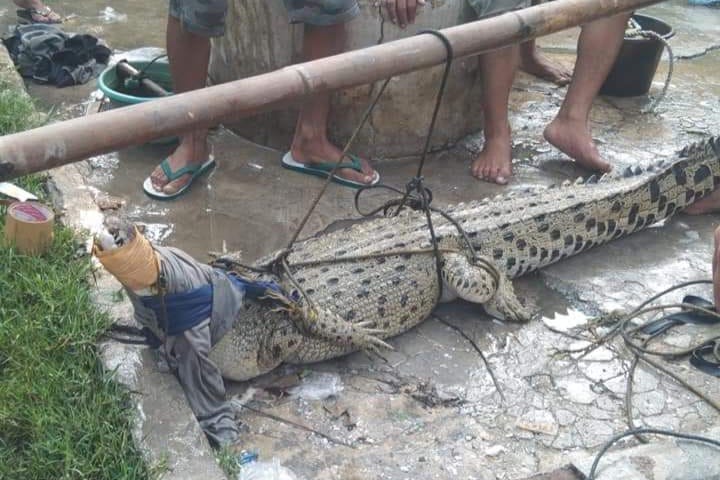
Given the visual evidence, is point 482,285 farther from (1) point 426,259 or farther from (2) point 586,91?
(2) point 586,91

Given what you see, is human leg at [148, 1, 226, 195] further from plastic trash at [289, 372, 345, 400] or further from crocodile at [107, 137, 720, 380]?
plastic trash at [289, 372, 345, 400]

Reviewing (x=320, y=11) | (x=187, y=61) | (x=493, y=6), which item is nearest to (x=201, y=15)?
(x=187, y=61)

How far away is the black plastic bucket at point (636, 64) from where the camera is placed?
5.16 meters

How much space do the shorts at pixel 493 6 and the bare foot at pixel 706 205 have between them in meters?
1.41

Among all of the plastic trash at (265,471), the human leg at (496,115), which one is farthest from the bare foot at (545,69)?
the plastic trash at (265,471)

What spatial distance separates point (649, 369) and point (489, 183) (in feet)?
5.32

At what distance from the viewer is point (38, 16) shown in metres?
6.12

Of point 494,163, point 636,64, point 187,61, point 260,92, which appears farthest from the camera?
point 636,64

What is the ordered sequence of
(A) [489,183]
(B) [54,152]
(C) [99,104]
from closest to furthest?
(B) [54,152], (A) [489,183], (C) [99,104]

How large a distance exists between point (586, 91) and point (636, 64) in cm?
105

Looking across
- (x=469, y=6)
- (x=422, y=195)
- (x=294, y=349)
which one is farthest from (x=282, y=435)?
(x=469, y=6)

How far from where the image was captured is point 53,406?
2420 mm

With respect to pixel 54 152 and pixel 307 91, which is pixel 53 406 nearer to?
pixel 54 152

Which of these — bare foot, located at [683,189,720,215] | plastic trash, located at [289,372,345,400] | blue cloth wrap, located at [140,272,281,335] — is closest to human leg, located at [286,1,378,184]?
plastic trash, located at [289,372,345,400]
